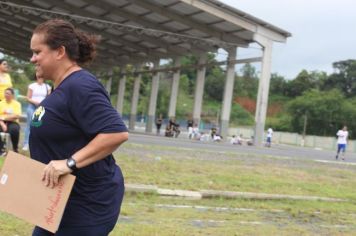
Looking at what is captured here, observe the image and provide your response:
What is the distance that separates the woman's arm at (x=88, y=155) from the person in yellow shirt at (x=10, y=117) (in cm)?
840

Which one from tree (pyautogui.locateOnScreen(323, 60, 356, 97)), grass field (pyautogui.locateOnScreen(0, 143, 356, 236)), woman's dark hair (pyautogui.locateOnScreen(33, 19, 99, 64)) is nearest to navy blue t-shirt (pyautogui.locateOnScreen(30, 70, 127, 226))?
woman's dark hair (pyautogui.locateOnScreen(33, 19, 99, 64))

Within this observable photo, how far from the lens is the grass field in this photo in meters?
6.74

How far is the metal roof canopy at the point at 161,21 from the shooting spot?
109 ft

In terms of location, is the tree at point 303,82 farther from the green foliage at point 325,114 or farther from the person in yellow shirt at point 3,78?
the person in yellow shirt at point 3,78

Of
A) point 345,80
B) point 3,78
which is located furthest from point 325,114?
point 3,78

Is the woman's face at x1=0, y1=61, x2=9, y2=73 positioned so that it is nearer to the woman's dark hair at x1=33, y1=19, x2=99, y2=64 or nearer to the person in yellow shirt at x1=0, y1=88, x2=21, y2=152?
the person in yellow shirt at x1=0, y1=88, x2=21, y2=152

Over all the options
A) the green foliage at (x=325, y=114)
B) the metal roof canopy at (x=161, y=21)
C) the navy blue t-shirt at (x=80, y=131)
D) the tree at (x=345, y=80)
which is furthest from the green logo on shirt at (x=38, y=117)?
the tree at (x=345, y=80)

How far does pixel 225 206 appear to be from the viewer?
8695mm

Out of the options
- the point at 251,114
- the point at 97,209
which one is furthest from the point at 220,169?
the point at 251,114

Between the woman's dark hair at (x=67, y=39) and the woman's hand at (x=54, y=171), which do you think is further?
the woman's dark hair at (x=67, y=39)

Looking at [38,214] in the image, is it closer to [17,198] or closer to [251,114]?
[17,198]

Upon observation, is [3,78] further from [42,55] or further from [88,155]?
[88,155]

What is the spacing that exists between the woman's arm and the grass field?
125 inches

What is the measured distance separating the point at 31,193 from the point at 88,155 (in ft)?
1.30
